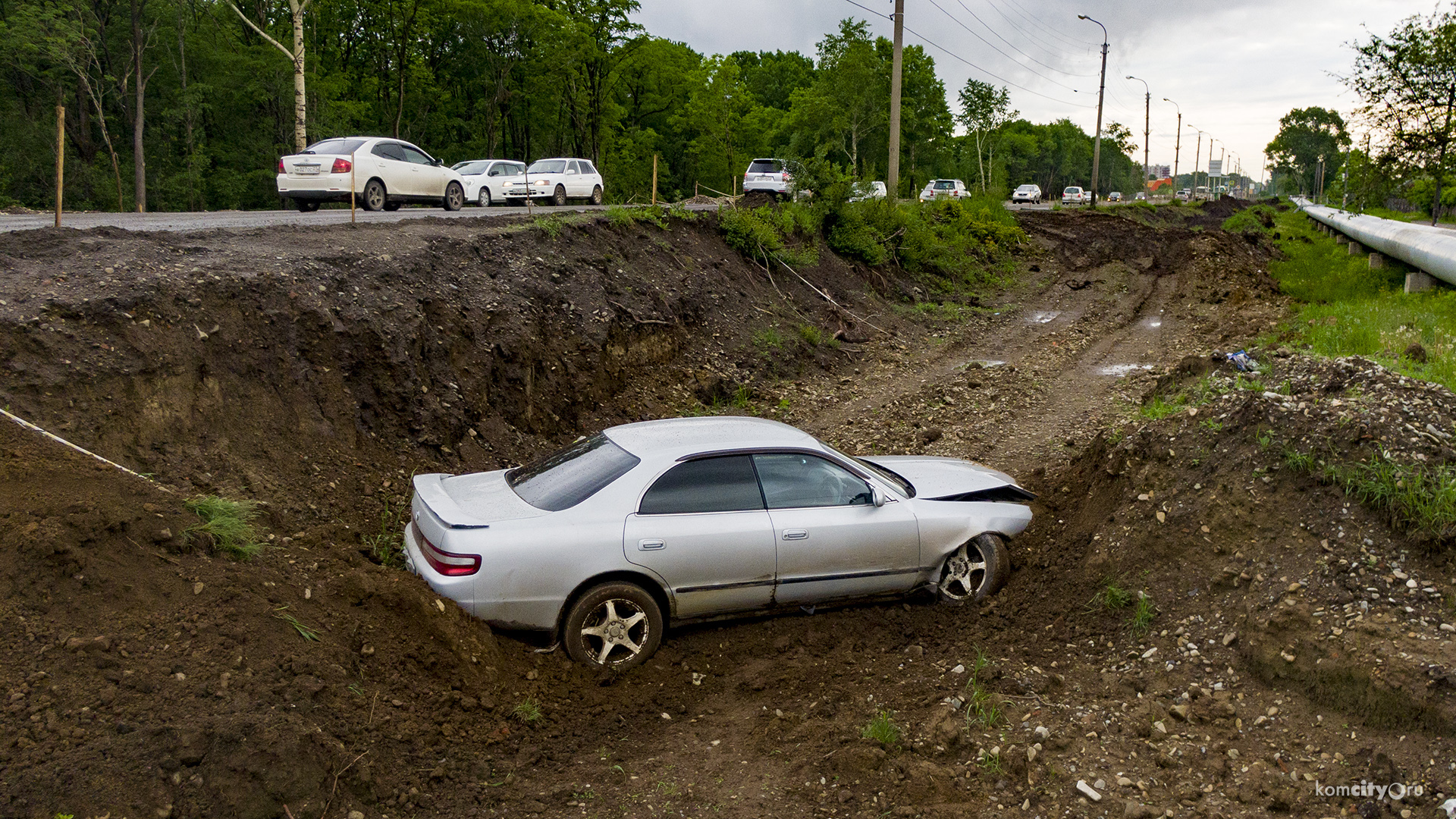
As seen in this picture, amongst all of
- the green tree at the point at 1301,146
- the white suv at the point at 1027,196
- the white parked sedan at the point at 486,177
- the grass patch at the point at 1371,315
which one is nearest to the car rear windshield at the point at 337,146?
the white parked sedan at the point at 486,177

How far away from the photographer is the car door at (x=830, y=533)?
551 centimetres

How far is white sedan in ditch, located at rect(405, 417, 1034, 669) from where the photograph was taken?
16.4 ft

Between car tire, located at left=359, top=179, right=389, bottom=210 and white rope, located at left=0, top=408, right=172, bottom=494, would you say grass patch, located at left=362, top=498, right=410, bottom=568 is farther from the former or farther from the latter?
car tire, located at left=359, top=179, right=389, bottom=210

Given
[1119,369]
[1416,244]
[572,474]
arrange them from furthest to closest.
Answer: [1416,244] → [1119,369] → [572,474]

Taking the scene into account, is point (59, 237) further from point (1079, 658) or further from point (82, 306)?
point (1079, 658)

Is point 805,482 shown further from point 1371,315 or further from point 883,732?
point 1371,315

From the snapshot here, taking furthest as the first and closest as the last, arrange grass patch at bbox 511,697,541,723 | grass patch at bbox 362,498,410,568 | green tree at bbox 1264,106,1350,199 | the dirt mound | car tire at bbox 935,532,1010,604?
1. green tree at bbox 1264,106,1350,199
2. grass patch at bbox 362,498,410,568
3. car tire at bbox 935,532,1010,604
4. grass patch at bbox 511,697,541,723
5. the dirt mound

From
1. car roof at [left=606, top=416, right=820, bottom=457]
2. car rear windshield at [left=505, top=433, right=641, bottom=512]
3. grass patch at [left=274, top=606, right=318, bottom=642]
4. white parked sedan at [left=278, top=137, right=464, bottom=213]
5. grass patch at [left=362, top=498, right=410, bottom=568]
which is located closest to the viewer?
grass patch at [left=274, top=606, right=318, bottom=642]

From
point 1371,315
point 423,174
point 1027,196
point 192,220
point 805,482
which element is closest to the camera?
point 805,482

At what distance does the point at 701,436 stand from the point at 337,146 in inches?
539

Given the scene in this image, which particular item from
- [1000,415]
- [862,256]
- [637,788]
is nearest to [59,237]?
[637,788]

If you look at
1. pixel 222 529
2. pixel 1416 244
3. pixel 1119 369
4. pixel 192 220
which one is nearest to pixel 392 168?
pixel 192 220

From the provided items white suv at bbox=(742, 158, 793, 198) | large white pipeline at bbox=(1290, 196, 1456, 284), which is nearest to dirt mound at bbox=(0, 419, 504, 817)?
large white pipeline at bbox=(1290, 196, 1456, 284)

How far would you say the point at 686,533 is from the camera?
17.3 ft
